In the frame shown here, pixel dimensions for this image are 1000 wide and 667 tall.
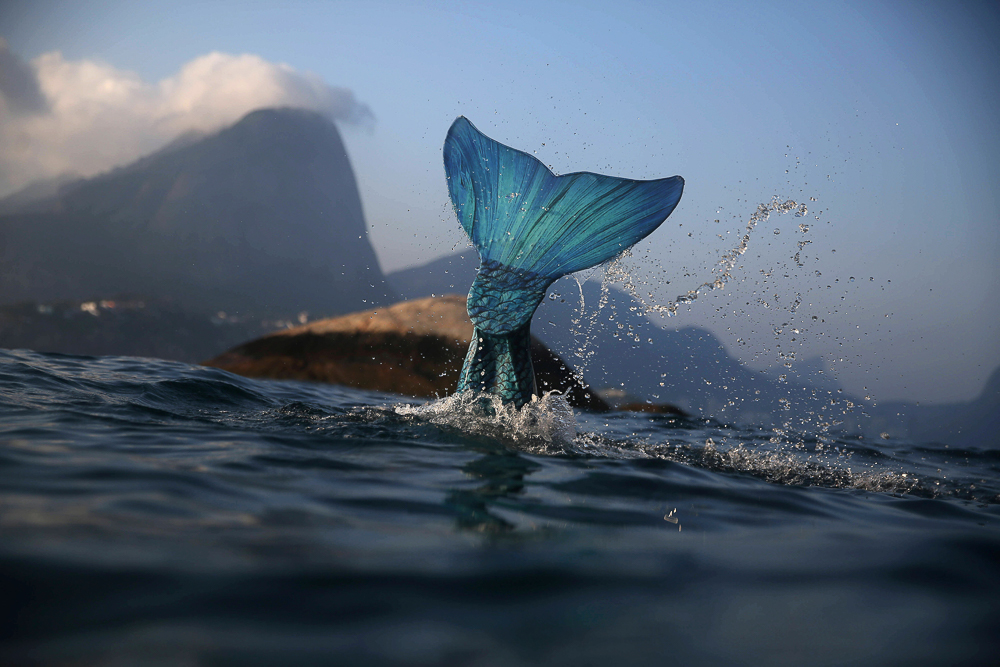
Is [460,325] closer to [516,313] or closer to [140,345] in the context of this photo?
[516,313]

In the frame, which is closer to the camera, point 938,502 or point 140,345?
point 938,502

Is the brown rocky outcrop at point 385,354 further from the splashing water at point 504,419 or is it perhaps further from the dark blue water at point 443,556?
the dark blue water at point 443,556

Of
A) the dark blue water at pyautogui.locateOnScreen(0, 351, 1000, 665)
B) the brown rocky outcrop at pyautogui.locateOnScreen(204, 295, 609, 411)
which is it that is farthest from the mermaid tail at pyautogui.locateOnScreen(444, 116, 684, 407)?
the brown rocky outcrop at pyautogui.locateOnScreen(204, 295, 609, 411)

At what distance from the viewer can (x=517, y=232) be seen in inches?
146

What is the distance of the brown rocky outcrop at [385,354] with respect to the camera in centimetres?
922

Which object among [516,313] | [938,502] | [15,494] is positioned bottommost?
[938,502]

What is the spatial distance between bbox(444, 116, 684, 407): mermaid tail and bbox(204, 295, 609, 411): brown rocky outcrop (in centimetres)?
508

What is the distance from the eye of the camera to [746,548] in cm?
185

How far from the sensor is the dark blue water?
1.08m

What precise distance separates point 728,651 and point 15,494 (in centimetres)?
191

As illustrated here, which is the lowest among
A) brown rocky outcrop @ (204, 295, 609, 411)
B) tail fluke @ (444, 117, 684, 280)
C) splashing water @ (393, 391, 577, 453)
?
splashing water @ (393, 391, 577, 453)

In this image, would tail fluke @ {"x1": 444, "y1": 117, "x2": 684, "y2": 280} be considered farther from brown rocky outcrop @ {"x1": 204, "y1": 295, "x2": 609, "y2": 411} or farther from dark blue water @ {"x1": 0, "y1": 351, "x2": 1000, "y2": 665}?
brown rocky outcrop @ {"x1": 204, "y1": 295, "x2": 609, "y2": 411}

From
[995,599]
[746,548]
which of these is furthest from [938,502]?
[746,548]

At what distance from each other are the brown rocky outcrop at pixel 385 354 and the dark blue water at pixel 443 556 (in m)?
5.90
